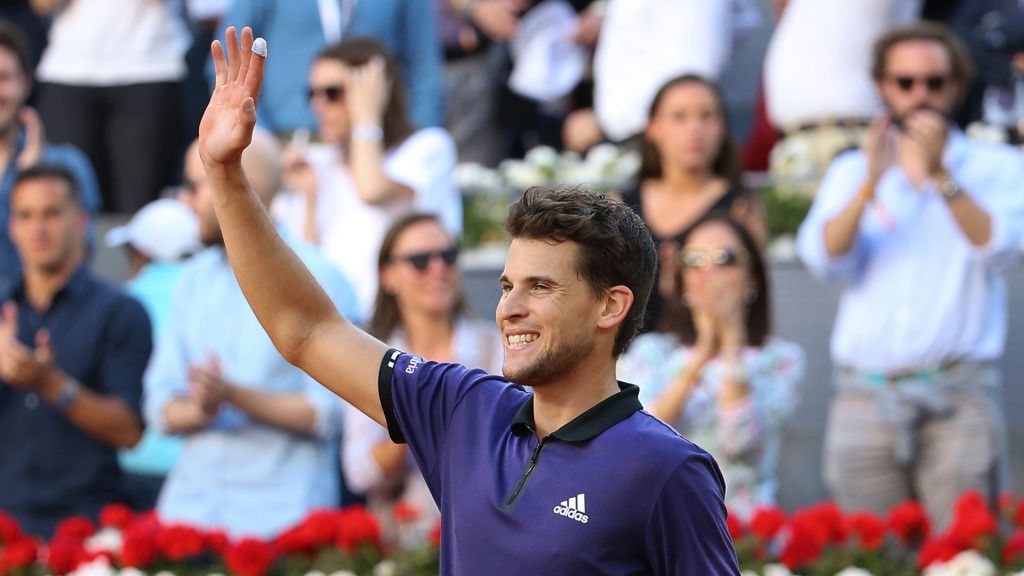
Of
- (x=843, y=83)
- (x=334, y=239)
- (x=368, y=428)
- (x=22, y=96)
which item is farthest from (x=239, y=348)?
(x=843, y=83)

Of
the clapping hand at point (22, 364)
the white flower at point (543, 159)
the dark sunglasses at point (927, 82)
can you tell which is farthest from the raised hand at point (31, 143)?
the dark sunglasses at point (927, 82)

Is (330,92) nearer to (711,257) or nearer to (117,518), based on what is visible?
(711,257)

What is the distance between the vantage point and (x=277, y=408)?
22.0 feet

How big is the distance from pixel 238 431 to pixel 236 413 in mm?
70

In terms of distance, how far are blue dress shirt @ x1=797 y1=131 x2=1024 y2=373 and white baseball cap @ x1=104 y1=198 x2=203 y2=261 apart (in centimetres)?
294

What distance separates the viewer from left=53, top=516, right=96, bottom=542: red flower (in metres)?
6.47

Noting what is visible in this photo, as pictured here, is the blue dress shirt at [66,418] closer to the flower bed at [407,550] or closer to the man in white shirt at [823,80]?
the flower bed at [407,550]

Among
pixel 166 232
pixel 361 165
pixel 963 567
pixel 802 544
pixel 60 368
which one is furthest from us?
pixel 166 232

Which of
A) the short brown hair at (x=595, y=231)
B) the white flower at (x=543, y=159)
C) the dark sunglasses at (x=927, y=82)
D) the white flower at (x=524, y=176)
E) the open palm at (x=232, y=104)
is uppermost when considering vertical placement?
the open palm at (x=232, y=104)

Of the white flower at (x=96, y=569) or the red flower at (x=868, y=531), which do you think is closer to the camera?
the red flower at (x=868, y=531)

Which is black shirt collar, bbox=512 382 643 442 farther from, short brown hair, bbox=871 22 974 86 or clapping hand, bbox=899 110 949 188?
short brown hair, bbox=871 22 974 86

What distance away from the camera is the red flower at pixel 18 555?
626cm

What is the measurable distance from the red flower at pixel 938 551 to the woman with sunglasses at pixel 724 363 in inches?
33.1

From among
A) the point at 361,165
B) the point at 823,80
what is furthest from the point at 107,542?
the point at 823,80
